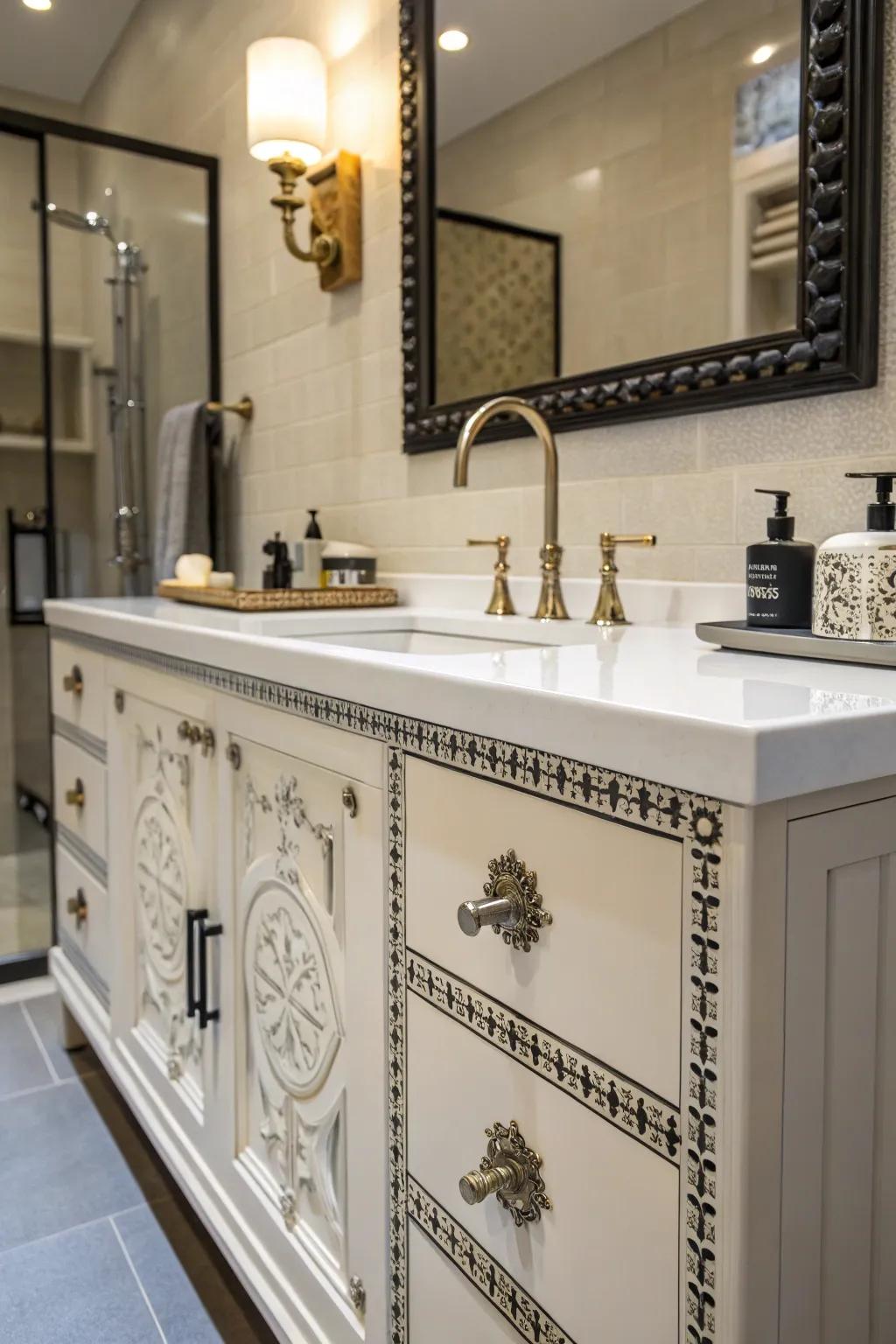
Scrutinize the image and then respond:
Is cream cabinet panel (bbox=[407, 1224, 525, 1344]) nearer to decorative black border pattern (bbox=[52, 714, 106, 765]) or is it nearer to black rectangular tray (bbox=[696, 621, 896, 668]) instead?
black rectangular tray (bbox=[696, 621, 896, 668])

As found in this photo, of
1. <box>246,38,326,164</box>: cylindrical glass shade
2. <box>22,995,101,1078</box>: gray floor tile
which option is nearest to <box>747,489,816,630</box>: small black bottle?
<box>246,38,326,164</box>: cylindrical glass shade

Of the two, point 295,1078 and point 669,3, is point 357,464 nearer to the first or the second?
point 669,3

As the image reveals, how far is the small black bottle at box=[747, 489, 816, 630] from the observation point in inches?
37.5

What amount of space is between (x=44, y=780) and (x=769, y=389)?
6.50 feet

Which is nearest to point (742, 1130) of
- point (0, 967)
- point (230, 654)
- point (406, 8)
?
point (230, 654)

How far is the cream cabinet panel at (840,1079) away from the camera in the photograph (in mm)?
551

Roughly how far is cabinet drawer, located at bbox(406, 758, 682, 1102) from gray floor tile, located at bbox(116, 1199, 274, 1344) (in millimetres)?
788

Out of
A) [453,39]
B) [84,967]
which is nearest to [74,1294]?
[84,967]

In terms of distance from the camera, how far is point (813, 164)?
105 cm

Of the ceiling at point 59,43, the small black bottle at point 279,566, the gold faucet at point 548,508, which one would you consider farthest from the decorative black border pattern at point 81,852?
the ceiling at point 59,43

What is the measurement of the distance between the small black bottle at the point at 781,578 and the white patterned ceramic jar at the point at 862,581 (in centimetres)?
8

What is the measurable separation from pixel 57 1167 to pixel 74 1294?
31 centimetres

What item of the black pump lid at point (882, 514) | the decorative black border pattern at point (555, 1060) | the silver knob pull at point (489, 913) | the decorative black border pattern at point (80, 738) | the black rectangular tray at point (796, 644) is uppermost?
the black pump lid at point (882, 514)

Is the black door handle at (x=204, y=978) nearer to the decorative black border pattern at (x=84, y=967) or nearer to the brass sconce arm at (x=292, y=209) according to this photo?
the decorative black border pattern at (x=84, y=967)
